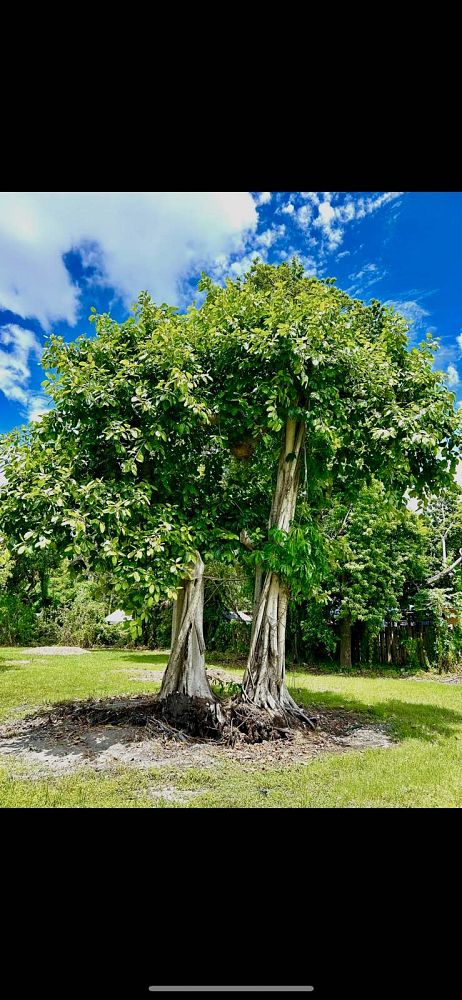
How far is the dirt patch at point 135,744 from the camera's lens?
2818 mm

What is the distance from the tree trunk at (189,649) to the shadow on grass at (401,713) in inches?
40.8

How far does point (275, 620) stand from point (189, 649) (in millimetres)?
646

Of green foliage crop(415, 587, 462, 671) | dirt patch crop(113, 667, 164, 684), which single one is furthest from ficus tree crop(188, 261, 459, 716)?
green foliage crop(415, 587, 462, 671)

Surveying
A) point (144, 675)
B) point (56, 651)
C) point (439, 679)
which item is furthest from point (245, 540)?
point (56, 651)

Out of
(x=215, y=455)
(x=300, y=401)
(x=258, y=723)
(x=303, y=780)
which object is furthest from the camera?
(x=215, y=455)

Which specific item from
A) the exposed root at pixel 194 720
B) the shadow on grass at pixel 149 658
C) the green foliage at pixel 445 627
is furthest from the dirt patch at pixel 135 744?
the shadow on grass at pixel 149 658

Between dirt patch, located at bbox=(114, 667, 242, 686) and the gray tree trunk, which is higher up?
the gray tree trunk

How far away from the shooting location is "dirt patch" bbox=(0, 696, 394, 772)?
282cm

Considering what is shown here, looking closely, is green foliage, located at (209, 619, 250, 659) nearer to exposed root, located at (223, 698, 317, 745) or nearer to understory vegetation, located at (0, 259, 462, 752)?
understory vegetation, located at (0, 259, 462, 752)

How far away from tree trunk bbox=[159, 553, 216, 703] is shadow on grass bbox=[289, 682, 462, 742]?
104 centimetres

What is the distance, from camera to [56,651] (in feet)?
25.3

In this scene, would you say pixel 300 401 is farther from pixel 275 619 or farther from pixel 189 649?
pixel 189 649

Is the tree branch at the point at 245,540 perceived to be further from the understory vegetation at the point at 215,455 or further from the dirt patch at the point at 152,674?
the dirt patch at the point at 152,674
